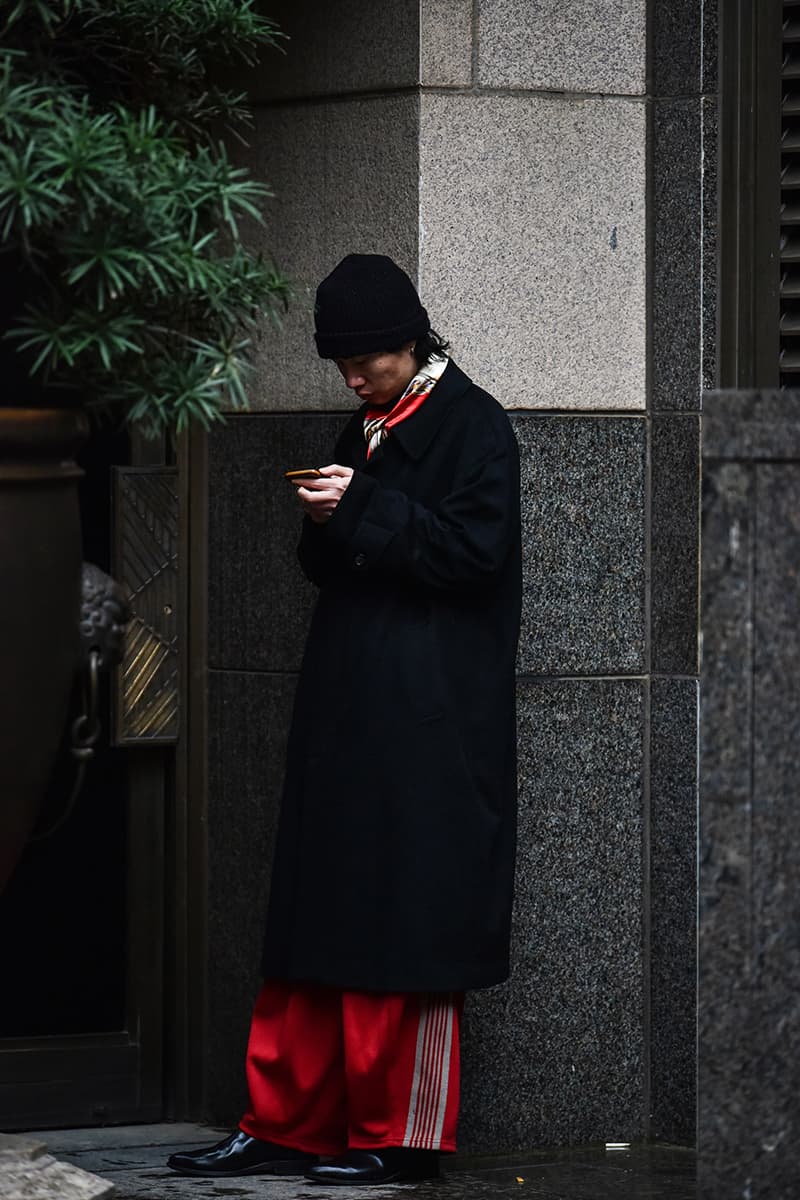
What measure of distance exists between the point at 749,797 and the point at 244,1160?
6.13 feet

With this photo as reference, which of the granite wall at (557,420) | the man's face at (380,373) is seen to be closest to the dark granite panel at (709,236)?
the granite wall at (557,420)

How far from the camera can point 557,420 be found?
5547mm

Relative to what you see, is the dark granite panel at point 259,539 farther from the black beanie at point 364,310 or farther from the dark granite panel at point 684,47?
the dark granite panel at point 684,47

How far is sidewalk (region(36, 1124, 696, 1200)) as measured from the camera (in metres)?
5.08

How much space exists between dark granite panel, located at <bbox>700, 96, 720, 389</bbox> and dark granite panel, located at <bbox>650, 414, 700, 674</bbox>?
0.47 feet

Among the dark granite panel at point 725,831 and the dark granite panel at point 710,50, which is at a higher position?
the dark granite panel at point 710,50

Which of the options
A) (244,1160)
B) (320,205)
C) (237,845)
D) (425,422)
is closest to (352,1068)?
(244,1160)

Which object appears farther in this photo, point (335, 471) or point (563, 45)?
point (563, 45)

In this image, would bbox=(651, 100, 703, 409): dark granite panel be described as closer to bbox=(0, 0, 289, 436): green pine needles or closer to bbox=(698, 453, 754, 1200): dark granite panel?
bbox=(0, 0, 289, 436): green pine needles

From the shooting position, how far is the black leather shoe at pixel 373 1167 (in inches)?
202

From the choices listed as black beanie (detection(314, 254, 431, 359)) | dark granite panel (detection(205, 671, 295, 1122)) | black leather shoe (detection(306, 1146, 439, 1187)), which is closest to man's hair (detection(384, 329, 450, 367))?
black beanie (detection(314, 254, 431, 359))

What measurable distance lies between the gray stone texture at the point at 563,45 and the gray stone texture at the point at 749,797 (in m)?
1.85

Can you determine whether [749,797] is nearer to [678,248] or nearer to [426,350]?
[426,350]

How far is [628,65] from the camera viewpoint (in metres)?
5.61
